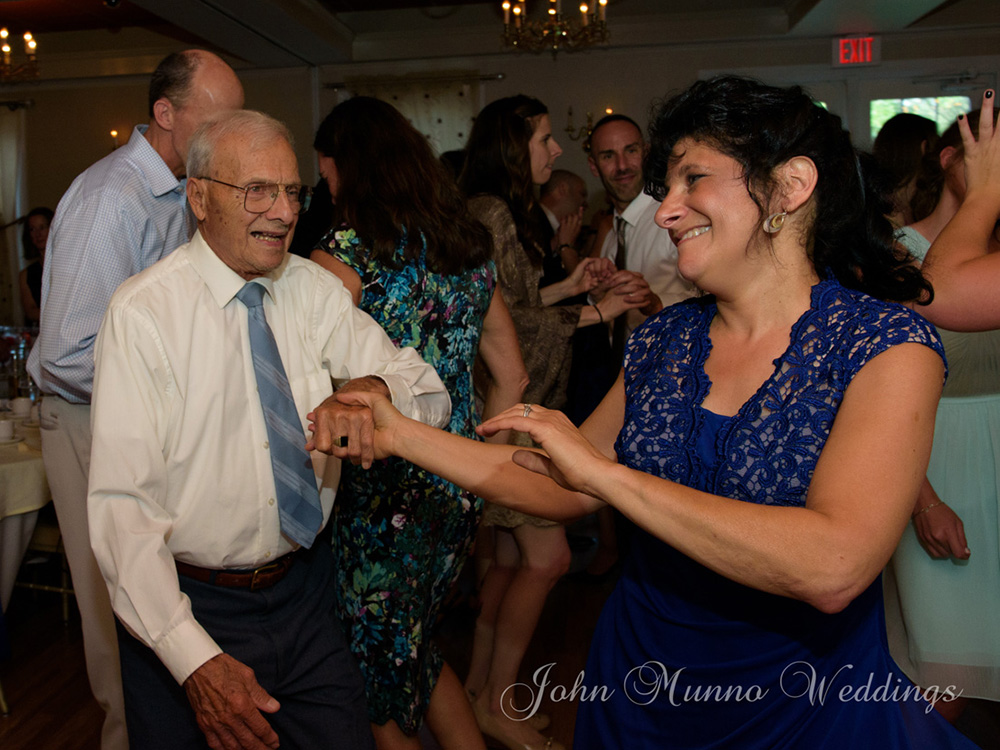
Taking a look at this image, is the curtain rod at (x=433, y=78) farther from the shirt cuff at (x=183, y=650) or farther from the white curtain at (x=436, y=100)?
the shirt cuff at (x=183, y=650)

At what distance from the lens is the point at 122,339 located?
1.52 meters

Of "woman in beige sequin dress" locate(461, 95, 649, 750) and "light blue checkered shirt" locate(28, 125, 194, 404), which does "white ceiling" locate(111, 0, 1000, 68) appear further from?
"light blue checkered shirt" locate(28, 125, 194, 404)

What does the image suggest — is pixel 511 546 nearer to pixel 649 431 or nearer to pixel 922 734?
pixel 649 431

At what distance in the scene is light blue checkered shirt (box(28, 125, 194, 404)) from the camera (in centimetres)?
212

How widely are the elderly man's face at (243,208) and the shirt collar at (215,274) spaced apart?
2 centimetres

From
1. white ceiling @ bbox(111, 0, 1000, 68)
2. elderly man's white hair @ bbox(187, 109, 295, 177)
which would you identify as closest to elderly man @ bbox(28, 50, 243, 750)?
elderly man's white hair @ bbox(187, 109, 295, 177)

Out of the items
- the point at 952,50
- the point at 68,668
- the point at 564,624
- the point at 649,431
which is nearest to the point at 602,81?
the point at 952,50

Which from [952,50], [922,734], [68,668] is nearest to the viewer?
[922,734]

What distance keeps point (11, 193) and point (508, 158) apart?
8.55 meters

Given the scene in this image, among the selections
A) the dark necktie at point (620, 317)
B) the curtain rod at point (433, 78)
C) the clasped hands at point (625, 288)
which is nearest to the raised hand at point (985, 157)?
the clasped hands at point (625, 288)

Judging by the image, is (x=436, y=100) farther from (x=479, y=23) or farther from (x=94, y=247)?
(x=94, y=247)

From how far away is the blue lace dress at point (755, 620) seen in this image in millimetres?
1266

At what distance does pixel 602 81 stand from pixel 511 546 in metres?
6.63

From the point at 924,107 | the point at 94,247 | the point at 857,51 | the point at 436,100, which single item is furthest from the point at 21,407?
the point at 924,107
